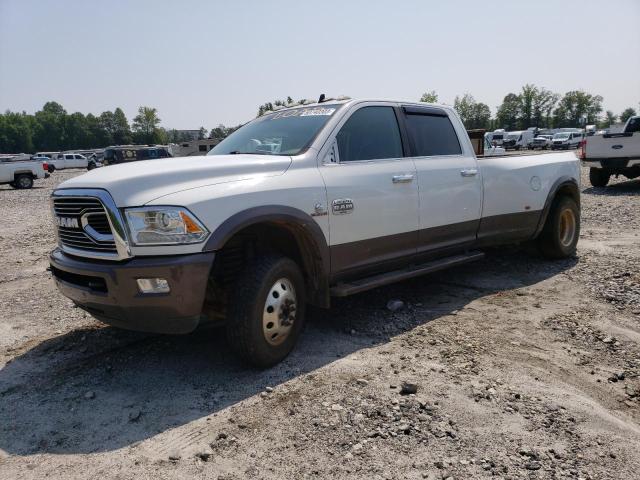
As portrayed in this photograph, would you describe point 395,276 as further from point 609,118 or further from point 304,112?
point 609,118

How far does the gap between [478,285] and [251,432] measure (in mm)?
3656

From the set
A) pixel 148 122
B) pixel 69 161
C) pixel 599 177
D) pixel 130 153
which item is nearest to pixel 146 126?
pixel 148 122

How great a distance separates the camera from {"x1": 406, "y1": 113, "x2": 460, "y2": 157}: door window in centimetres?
494

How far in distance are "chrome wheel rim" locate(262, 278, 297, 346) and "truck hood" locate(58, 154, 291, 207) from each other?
0.83 metres

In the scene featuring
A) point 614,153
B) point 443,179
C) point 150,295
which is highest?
point 443,179

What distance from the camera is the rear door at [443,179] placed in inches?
189

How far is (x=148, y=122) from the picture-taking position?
122 meters

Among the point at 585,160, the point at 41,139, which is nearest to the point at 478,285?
the point at 585,160

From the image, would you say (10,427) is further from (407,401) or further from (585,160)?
(585,160)

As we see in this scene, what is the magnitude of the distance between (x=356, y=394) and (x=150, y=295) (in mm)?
1458

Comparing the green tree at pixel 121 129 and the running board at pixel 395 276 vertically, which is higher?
the green tree at pixel 121 129

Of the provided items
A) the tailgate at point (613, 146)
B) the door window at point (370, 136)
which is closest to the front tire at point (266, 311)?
the door window at point (370, 136)

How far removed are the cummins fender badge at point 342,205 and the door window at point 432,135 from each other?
1.18 m

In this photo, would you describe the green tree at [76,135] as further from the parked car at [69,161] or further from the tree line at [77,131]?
the parked car at [69,161]
